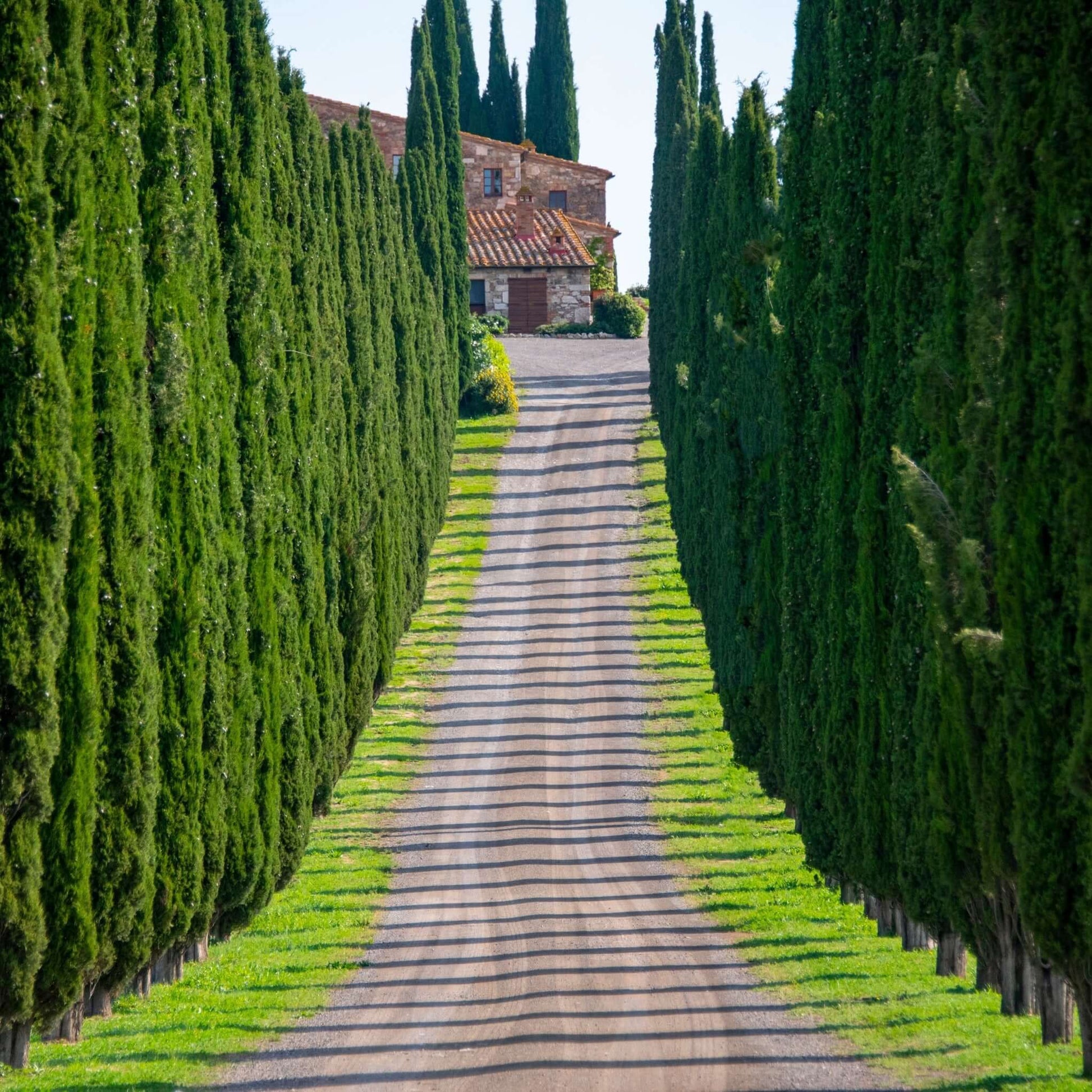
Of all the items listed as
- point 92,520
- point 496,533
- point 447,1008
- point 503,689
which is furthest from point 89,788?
point 496,533

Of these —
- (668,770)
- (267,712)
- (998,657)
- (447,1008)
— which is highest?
(998,657)

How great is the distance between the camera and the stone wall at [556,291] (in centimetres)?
6081

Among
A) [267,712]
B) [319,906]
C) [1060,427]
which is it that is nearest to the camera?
[1060,427]

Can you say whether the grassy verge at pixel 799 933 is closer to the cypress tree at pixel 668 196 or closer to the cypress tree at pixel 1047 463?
the cypress tree at pixel 1047 463

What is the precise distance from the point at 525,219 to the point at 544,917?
166ft

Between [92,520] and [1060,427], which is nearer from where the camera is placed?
[1060,427]

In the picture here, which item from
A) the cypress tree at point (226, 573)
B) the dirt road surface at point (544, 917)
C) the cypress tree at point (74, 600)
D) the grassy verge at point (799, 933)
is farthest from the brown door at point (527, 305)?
the cypress tree at point (74, 600)

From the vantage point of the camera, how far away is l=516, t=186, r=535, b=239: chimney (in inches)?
2435

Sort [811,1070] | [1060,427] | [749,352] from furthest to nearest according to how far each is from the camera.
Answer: [749,352]
[811,1070]
[1060,427]

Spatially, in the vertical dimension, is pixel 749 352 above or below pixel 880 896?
above

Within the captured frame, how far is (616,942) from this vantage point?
45.5ft

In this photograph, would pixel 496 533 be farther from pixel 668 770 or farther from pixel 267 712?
pixel 267 712

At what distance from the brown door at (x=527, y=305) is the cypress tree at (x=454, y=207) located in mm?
15105

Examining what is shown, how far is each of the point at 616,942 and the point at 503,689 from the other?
1261 centimetres
